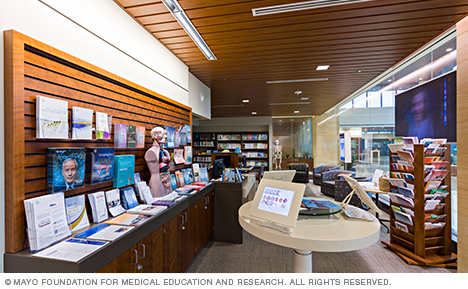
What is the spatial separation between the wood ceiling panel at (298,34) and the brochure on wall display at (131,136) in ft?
4.07

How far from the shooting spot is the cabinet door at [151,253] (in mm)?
1798

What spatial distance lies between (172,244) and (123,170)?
926mm

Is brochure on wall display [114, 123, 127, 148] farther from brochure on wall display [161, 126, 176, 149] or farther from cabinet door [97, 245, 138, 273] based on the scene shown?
cabinet door [97, 245, 138, 273]

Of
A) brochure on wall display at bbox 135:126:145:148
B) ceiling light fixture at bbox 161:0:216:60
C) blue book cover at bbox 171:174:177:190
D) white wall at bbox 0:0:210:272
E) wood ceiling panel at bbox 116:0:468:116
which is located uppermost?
wood ceiling panel at bbox 116:0:468:116

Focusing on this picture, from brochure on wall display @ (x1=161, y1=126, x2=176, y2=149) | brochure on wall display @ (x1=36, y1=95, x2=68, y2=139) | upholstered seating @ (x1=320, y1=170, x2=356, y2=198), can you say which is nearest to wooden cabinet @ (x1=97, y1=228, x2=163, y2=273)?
brochure on wall display @ (x1=36, y1=95, x2=68, y2=139)

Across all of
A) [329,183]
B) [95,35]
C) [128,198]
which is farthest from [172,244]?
[329,183]

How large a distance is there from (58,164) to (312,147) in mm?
11399

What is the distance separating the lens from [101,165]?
1.97 m

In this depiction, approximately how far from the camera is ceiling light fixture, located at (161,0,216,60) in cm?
211

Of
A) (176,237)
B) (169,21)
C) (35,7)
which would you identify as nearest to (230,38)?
(169,21)

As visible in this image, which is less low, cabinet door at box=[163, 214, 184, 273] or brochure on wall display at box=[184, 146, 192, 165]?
brochure on wall display at box=[184, 146, 192, 165]

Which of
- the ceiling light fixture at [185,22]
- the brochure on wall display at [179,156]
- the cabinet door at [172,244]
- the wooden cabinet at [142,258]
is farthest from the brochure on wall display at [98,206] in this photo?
the ceiling light fixture at [185,22]

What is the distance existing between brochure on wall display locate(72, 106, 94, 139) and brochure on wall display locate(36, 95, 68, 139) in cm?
8

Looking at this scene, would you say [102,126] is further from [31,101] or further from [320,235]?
[320,235]
